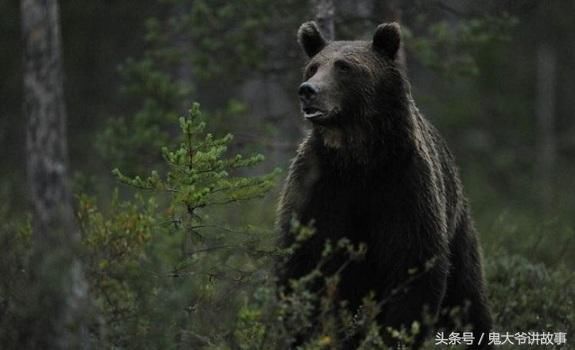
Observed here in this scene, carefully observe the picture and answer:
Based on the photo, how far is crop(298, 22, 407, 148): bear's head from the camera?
22.5 ft

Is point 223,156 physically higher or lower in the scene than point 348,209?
lower

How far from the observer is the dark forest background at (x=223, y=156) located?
5703 millimetres

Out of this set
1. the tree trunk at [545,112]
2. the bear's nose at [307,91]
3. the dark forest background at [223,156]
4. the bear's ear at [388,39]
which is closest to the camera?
the dark forest background at [223,156]

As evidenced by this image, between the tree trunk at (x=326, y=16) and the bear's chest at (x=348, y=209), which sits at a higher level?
the tree trunk at (x=326, y=16)

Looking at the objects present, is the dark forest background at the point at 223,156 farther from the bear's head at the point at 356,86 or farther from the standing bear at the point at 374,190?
the bear's head at the point at 356,86

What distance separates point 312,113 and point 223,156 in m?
10.3

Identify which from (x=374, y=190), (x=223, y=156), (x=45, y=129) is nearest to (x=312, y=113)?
(x=374, y=190)

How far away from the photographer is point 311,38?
7.46 m

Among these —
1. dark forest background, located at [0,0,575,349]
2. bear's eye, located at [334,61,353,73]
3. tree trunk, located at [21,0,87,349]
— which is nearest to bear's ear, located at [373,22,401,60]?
bear's eye, located at [334,61,353,73]

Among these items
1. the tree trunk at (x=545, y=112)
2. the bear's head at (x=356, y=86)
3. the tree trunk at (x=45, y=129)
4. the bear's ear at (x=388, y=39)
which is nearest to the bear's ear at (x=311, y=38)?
the bear's head at (x=356, y=86)

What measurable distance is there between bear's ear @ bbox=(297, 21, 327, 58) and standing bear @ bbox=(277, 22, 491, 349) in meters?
0.25

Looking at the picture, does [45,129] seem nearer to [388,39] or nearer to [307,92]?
[307,92]

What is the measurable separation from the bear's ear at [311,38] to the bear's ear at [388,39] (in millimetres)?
428

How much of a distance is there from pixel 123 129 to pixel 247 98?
7.07 metres
